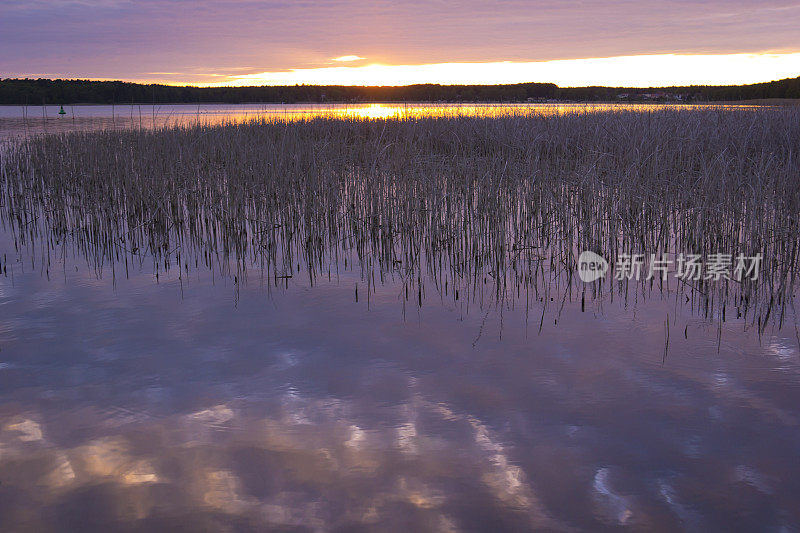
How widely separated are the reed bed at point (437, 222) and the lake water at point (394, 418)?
0.60m

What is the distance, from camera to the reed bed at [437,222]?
18.5ft

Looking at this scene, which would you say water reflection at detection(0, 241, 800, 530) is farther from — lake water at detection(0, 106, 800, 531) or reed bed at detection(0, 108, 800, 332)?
reed bed at detection(0, 108, 800, 332)

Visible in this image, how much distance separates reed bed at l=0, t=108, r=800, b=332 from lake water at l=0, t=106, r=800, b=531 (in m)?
0.60

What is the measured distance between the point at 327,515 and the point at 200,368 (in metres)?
1.85

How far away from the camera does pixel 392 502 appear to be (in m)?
2.65

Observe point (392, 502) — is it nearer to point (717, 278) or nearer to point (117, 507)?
point (117, 507)

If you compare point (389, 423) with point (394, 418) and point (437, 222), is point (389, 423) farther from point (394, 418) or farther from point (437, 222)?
point (437, 222)

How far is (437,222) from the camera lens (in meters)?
7.16

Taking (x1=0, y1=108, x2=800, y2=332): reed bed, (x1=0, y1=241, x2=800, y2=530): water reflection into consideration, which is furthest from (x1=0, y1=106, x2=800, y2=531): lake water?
(x1=0, y1=108, x2=800, y2=332): reed bed

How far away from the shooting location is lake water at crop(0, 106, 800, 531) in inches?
103

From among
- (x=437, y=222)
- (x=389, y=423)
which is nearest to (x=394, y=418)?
(x=389, y=423)

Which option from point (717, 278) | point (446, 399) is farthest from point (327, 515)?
point (717, 278)

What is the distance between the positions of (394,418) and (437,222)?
159 inches

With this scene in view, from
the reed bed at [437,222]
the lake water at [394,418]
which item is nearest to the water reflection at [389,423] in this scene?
the lake water at [394,418]
